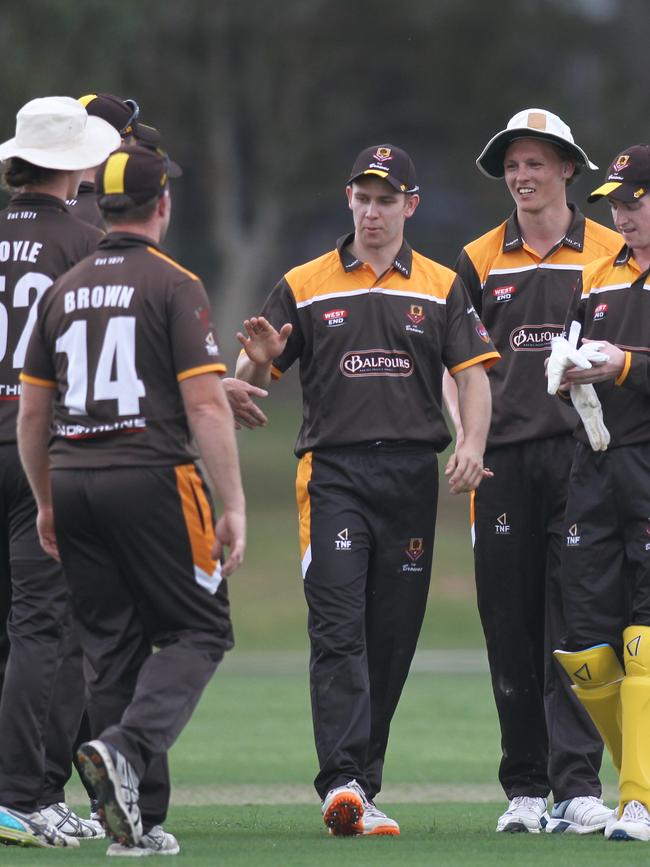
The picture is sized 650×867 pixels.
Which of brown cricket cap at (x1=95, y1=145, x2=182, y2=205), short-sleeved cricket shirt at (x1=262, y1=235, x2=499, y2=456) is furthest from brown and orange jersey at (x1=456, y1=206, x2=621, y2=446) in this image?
brown cricket cap at (x1=95, y1=145, x2=182, y2=205)

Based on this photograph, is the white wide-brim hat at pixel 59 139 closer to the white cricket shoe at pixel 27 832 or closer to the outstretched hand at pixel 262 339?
the outstretched hand at pixel 262 339

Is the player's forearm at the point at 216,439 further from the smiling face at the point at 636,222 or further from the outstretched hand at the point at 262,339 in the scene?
the smiling face at the point at 636,222

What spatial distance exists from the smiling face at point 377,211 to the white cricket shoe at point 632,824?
2.62 metres

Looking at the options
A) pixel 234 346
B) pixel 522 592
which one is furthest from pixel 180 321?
pixel 234 346

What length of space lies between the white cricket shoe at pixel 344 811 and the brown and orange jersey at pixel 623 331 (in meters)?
1.73

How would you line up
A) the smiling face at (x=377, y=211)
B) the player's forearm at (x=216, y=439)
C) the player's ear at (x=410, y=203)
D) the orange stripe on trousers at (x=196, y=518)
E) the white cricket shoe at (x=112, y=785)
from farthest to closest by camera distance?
the player's ear at (x=410, y=203) < the smiling face at (x=377, y=211) < the orange stripe on trousers at (x=196, y=518) < the player's forearm at (x=216, y=439) < the white cricket shoe at (x=112, y=785)

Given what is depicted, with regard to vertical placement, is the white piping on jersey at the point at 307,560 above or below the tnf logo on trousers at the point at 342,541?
below

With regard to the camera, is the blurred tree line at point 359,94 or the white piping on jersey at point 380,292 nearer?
the white piping on jersey at point 380,292

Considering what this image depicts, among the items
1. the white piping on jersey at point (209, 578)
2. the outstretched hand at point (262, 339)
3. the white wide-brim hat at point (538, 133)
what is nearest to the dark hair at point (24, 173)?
the outstretched hand at point (262, 339)

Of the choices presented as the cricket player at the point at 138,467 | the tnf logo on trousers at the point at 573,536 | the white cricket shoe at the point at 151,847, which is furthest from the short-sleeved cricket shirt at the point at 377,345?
the white cricket shoe at the point at 151,847

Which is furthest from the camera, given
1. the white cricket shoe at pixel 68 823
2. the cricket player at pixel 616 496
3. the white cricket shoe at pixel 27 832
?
the white cricket shoe at pixel 68 823

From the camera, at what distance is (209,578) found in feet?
21.0

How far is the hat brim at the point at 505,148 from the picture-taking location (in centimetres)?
810

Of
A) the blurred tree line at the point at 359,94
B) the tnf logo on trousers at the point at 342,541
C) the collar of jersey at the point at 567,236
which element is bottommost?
the tnf logo on trousers at the point at 342,541
